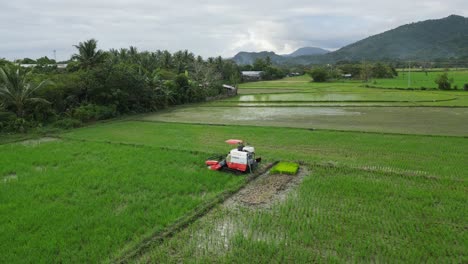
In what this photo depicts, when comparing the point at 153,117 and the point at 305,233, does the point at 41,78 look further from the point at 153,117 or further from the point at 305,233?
the point at 305,233

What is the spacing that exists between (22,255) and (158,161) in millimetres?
5737

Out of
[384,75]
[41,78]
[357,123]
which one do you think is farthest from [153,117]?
[384,75]

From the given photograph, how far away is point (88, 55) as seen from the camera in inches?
927

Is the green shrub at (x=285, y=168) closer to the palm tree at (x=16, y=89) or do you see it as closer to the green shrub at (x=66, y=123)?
the green shrub at (x=66, y=123)

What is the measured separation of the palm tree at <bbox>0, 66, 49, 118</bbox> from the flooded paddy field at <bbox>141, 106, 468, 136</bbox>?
6712 mm

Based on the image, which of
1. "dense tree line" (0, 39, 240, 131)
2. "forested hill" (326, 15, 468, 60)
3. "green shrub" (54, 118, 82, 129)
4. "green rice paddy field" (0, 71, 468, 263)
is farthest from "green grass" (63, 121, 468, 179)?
"forested hill" (326, 15, 468, 60)

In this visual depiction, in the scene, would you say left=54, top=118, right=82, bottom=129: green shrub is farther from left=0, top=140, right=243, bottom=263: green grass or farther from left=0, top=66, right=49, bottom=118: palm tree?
left=0, top=140, right=243, bottom=263: green grass

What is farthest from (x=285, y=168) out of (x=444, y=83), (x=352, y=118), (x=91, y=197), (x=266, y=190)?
(x=444, y=83)

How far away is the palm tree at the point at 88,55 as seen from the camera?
23109 millimetres

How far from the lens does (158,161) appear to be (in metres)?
10.7

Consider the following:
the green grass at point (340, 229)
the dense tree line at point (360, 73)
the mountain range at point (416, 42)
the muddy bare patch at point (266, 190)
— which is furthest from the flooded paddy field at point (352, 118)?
the mountain range at point (416, 42)

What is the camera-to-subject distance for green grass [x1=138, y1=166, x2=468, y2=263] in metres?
5.16

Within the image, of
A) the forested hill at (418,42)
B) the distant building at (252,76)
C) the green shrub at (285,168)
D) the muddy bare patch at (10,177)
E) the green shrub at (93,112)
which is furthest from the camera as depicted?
→ the forested hill at (418,42)

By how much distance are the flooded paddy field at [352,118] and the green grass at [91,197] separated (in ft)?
27.3
